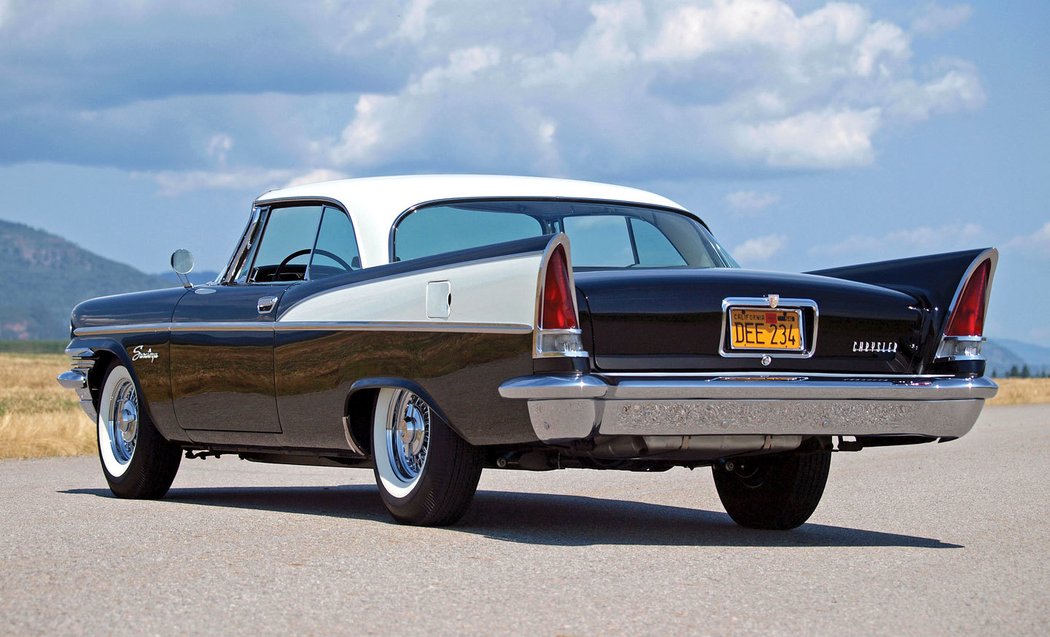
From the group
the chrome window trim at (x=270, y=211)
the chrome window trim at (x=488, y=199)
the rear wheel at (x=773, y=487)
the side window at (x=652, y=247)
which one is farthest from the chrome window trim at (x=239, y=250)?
the rear wheel at (x=773, y=487)

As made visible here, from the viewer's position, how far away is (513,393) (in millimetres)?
5816

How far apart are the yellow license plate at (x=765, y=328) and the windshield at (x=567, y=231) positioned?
1057 millimetres

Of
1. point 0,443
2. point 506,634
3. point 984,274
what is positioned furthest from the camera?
point 0,443

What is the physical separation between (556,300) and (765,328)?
35.7 inches

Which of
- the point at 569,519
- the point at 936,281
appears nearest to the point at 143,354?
the point at 569,519

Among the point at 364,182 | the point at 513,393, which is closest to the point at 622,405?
the point at 513,393

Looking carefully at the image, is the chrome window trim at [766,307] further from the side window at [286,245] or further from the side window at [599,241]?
the side window at [286,245]

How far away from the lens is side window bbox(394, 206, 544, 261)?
23.3 feet

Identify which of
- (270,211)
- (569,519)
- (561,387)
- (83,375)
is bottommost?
(569,519)

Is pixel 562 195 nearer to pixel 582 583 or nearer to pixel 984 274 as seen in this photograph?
pixel 984 274

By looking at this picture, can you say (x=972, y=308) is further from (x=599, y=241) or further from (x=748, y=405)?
(x=599, y=241)

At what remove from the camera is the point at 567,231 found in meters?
7.20

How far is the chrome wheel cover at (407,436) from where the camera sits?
6609mm

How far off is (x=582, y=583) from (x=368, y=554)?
99 centimetres
